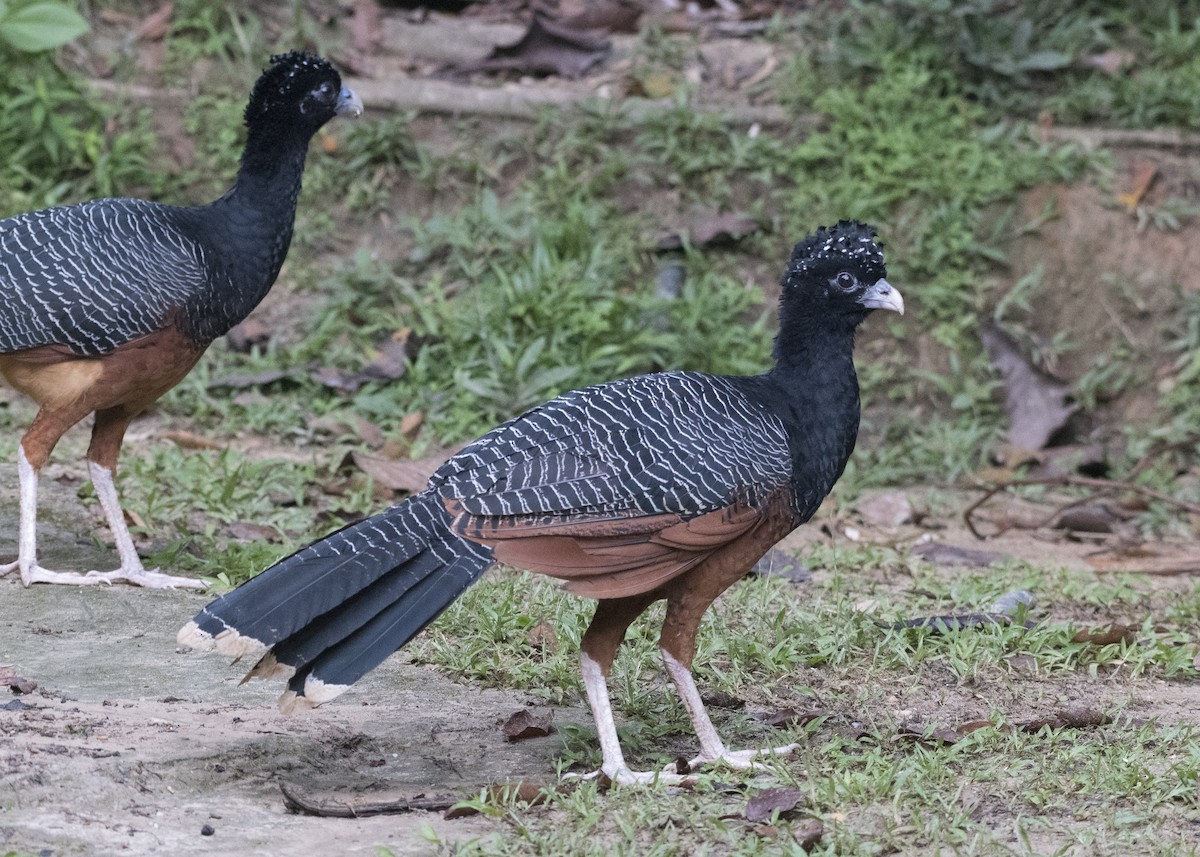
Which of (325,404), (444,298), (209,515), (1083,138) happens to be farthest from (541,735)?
(1083,138)

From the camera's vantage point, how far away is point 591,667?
427cm

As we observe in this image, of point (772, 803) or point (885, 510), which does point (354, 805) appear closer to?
point (772, 803)

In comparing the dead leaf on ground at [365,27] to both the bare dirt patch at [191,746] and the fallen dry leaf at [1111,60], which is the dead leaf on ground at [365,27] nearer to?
the fallen dry leaf at [1111,60]

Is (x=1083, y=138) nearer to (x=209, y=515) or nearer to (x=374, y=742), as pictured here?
(x=209, y=515)

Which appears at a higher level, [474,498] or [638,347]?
[474,498]

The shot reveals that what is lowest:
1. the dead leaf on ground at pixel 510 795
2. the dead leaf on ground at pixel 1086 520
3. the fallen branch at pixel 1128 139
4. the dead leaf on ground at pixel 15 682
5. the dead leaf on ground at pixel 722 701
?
the dead leaf on ground at pixel 1086 520

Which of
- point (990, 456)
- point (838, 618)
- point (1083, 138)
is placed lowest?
point (990, 456)

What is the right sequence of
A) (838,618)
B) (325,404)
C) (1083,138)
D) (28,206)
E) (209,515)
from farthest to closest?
1. (1083,138)
2. (28,206)
3. (325,404)
4. (209,515)
5. (838,618)

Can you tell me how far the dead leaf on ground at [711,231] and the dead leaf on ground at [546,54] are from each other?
1665 mm

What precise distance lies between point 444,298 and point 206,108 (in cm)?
221

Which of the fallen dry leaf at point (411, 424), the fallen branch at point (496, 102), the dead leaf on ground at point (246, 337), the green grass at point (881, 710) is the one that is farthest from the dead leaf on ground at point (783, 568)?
the fallen branch at point (496, 102)

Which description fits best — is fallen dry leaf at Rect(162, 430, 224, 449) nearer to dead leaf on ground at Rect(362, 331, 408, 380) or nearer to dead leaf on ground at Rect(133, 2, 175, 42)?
dead leaf on ground at Rect(362, 331, 408, 380)

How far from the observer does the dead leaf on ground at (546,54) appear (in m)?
10.2

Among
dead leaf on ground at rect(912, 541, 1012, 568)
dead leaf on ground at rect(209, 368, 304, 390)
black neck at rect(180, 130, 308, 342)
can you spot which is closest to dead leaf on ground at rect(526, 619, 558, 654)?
black neck at rect(180, 130, 308, 342)
